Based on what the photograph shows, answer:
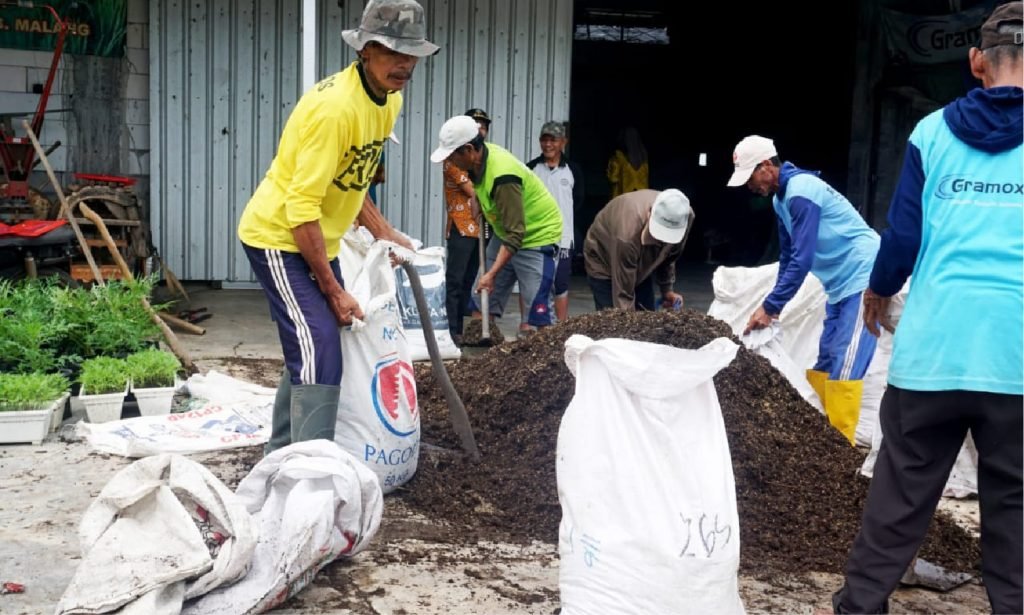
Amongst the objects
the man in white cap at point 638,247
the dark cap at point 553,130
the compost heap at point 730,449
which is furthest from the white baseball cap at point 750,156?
the dark cap at point 553,130

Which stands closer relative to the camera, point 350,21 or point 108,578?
point 108,578

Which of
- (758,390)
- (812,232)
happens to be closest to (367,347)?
(758,390)

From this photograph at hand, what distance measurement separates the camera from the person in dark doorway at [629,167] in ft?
37.4

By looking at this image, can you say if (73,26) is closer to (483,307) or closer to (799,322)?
(483,307)

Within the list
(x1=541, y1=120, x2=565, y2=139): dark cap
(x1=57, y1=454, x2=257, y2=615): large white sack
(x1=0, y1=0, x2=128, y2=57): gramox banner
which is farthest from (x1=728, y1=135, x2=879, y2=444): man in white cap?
(x1=0, y1=0, x2=128, y2=57): gramox banner

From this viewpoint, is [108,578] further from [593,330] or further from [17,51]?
[17,51]

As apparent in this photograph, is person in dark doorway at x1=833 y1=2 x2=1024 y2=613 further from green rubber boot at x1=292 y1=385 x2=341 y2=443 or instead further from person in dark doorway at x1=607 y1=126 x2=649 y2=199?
person in dark doorway at x1=607 y1=126 x2=649 y2=199

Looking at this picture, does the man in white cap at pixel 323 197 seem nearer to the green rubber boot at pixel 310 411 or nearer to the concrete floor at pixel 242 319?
the green rubber boot at pixel 310 411

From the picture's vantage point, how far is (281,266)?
3539 mm

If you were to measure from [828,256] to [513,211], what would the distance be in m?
2.02

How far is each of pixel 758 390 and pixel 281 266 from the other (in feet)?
7.41

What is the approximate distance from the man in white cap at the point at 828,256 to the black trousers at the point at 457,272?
2.72 m

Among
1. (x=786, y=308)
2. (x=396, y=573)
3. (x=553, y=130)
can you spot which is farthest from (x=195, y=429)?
(x=553, y=130)

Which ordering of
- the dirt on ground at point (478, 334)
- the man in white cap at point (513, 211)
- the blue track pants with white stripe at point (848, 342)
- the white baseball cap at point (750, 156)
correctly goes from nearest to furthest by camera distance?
1. the white baseball cap at point (750, 156)
2. the blue track pants with white stripe at point (848, 342)
3. the man in white cap at point (513, 211)
4. the dirt on ground at point (478, 334)
